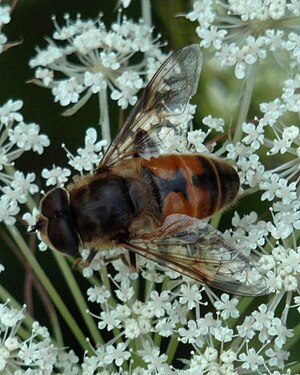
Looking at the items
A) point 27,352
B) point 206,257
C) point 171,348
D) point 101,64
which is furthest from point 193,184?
point 101,64

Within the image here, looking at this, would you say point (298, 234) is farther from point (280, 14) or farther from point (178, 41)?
point (178, 41)

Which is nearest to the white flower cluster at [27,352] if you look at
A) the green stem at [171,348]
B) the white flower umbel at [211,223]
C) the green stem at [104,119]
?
the white flower umbel at [211,223]

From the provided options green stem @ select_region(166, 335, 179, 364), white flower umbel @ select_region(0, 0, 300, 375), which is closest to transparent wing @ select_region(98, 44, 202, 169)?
white flower umbel @ select_region(0, 0, 300, 375)

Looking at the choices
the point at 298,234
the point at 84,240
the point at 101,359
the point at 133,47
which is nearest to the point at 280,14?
the point at 133,47

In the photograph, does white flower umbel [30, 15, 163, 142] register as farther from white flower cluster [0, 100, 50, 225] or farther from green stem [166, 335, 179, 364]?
green stem [166, 335, 179, 364]

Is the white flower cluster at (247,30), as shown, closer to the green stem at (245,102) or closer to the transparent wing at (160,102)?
the green stem at (245,102)
